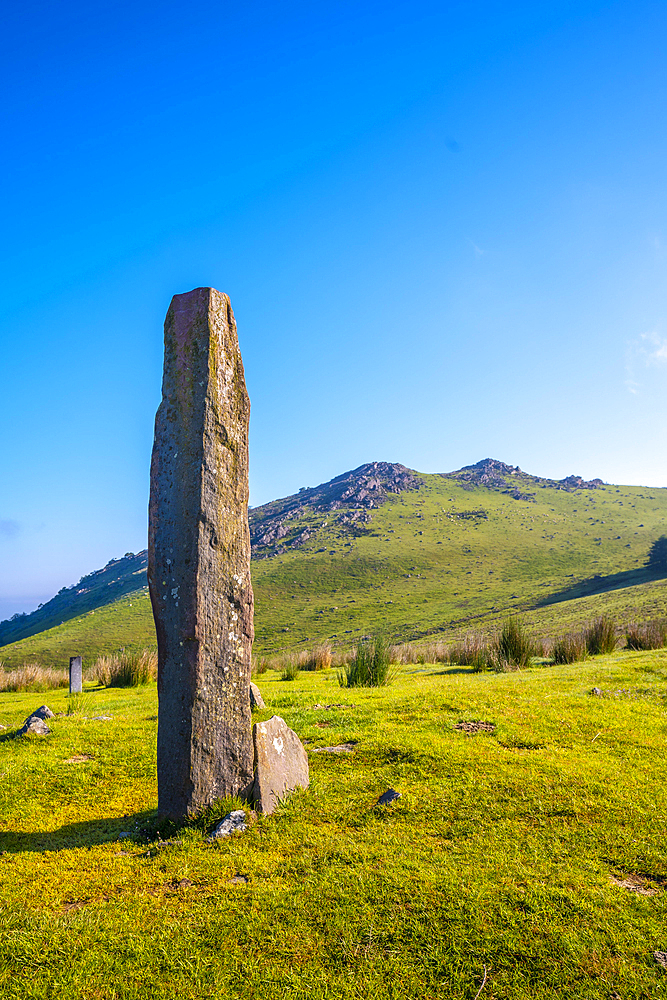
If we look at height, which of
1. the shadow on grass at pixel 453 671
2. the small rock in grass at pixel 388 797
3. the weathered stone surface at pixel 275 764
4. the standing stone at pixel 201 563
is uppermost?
the standing stone at pixel 201 563

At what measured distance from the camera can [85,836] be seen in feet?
18.9

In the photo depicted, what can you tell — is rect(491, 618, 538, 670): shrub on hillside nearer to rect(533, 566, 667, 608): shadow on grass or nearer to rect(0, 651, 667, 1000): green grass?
rect(0, 651, 667, 1000): green grass

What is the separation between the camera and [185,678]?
583 cm

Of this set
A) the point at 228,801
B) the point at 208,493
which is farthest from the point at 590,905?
the point at 208,493

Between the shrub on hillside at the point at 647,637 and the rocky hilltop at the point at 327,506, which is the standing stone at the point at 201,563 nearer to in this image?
the shrub on hillside at the point at 647,637

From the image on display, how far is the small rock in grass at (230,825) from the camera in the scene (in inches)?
214

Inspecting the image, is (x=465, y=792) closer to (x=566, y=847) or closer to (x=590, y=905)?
(x=566, y=847)

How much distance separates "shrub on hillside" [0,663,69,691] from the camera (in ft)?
59.0

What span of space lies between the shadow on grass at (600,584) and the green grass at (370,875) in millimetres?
49452

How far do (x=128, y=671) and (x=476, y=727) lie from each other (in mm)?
12430

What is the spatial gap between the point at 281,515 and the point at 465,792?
435ft

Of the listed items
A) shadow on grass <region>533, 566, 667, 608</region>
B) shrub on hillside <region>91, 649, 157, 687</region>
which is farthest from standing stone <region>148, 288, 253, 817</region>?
shadow on grass <region>533, 566, 667, 608</region>

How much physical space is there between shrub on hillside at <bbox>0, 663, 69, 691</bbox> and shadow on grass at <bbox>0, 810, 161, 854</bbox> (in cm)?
1390

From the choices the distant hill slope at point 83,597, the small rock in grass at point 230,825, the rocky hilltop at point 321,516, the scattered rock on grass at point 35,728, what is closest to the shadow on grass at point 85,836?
→ the small rock in grass at point 230,825
